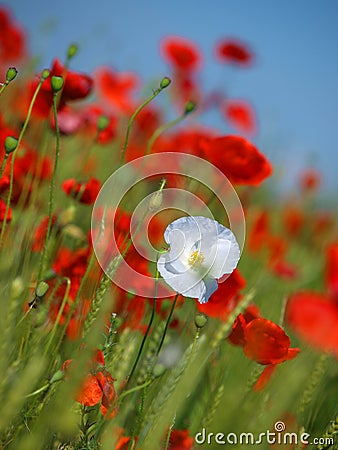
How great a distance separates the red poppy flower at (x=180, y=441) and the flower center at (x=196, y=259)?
182 millimetres

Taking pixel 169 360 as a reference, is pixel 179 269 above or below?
above

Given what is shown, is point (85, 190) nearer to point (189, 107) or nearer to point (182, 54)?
point (189, 107)

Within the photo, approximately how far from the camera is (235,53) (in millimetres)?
2055

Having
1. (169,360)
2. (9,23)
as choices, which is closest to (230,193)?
(169,360)

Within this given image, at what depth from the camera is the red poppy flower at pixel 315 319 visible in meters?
0.78

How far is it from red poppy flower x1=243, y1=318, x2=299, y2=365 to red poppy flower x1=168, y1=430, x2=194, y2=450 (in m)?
0.11

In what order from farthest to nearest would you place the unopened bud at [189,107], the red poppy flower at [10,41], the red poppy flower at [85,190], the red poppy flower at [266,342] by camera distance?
the red poppy flower at [10,41], the red poppy flower at [85,190], the unopened bud at [189,107], the red poppy flower at [266,342]

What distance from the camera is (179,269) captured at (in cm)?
58

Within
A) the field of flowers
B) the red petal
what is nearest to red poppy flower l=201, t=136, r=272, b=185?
the field of flowers

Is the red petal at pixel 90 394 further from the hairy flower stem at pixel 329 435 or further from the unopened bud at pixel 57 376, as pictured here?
the hairy flower stem at pixel 329 435

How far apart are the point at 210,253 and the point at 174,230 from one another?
4cm

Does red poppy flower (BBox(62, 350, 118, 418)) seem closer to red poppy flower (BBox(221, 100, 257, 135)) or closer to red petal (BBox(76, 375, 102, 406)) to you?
red petal (BBox(76, 375, 102, 406))

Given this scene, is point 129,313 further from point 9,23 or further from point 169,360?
point 9,23

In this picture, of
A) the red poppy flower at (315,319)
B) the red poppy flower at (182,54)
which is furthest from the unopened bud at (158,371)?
the red poppy flower at (182,54)
